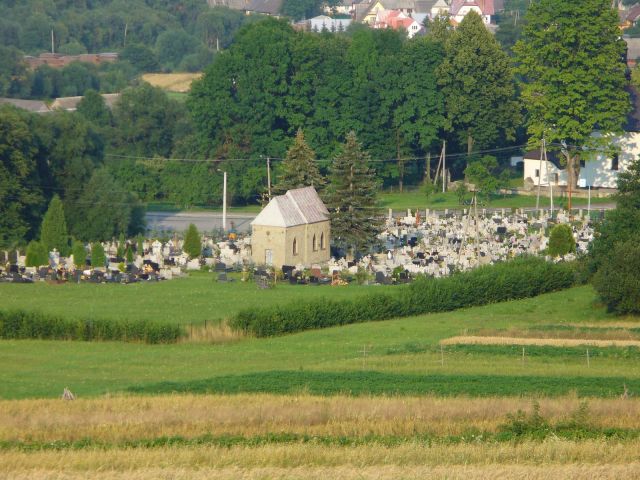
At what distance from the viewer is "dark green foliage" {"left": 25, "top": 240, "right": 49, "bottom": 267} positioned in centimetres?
5856

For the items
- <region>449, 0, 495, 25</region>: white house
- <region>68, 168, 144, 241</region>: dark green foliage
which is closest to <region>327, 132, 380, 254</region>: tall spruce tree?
<region>68, 168, 144, 241</region>: dark green foliage

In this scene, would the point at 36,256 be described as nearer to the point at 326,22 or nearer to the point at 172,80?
the point at 172,80

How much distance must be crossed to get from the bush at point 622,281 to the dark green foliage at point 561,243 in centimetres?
1169

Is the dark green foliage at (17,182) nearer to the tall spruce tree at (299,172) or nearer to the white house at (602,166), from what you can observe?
the tall spruce tree at (299,172)

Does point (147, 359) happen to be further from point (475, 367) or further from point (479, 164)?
point (479, 164)

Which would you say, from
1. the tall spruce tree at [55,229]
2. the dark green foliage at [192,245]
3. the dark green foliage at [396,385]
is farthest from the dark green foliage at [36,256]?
the dark green foliage at [396,385]

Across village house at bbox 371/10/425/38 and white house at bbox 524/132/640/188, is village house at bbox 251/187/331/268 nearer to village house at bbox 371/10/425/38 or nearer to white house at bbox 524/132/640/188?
white house at bbox 524/132/640/188

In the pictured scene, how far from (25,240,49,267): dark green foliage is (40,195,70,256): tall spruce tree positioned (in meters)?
3.23

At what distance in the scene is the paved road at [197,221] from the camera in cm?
7212

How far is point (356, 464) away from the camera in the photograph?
89.3ft

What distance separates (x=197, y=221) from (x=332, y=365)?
115 ft

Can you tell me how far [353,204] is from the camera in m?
62.7

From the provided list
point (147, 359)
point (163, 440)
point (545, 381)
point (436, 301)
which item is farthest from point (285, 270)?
point (163, 440)

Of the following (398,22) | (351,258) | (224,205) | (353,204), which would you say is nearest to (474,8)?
(398,22)
